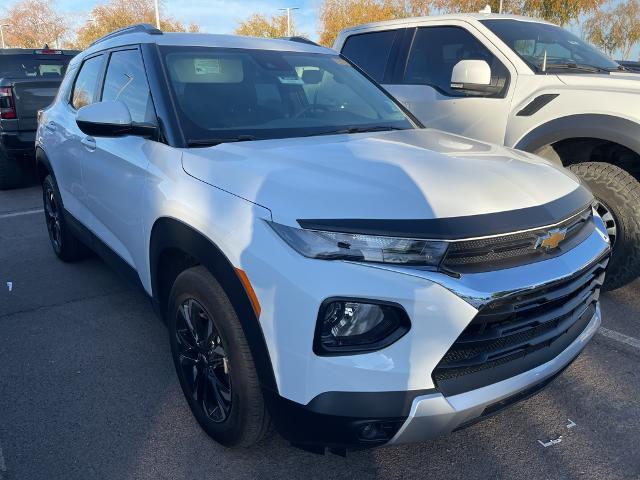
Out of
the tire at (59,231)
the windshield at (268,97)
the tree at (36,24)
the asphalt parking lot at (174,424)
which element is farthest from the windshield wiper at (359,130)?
the tree at (36,24)

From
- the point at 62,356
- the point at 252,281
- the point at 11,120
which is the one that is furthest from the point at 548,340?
the point at 11,120

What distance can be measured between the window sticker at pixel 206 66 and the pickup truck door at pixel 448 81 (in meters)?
2.30

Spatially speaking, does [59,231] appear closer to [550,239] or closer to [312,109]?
[312,109]

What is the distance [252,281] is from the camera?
1893 mm

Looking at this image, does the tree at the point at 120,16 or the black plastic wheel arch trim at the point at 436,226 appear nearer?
the black plastic wheel arch trim at the point at 436,226

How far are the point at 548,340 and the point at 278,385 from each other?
1020 millimetres

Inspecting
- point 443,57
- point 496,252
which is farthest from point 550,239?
point 443,57

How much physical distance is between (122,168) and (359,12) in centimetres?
3496

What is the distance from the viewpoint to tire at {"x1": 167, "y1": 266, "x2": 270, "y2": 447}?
6.69ft

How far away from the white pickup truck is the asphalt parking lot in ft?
3.00

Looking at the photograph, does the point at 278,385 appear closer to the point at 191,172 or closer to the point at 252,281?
the point at 252,281

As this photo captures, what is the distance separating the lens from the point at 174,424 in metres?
2.61

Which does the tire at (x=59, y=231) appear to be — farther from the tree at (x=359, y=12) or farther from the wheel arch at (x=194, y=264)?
the tree at (x=359, y=12)

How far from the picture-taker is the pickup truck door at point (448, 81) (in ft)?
14.1
